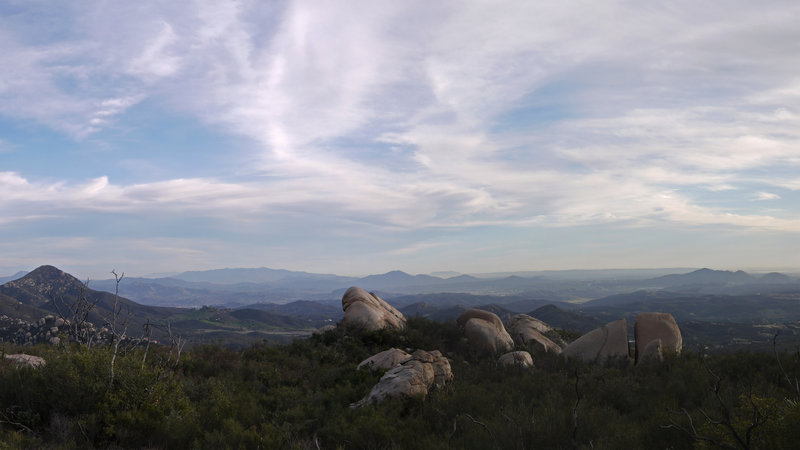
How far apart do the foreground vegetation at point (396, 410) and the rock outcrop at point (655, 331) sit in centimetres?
666

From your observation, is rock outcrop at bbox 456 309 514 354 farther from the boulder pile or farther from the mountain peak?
the mountain peak

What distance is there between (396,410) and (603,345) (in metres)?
A: 13.7

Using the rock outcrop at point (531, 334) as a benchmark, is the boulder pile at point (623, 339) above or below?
above

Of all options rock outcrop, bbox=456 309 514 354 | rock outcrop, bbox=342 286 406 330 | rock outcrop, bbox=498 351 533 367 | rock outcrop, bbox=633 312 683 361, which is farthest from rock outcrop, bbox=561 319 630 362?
rock outcrop, bbox=342 286 406 330

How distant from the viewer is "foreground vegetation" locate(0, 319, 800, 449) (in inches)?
296

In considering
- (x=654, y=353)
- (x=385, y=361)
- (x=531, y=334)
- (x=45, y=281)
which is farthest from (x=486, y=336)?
(x=45, y=281)

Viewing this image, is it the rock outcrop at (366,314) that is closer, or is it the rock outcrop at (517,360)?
the rock outcrop at (517,360)

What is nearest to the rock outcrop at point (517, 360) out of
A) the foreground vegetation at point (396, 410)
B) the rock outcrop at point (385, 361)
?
the foreground vegetation at point (396, 410)

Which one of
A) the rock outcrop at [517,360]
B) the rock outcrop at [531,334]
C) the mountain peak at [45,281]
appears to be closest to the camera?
the rock outcrop at [517,360]

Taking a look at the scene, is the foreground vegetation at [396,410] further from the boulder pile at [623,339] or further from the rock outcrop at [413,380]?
the boulder pile at [623,339]

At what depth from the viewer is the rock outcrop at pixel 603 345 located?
62.9 ft

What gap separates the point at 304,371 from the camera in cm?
1628

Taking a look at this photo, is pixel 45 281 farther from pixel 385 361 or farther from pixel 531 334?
pixel 385 361

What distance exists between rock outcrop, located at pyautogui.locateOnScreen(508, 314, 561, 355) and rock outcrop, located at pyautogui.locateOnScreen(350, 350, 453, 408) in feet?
33.1
